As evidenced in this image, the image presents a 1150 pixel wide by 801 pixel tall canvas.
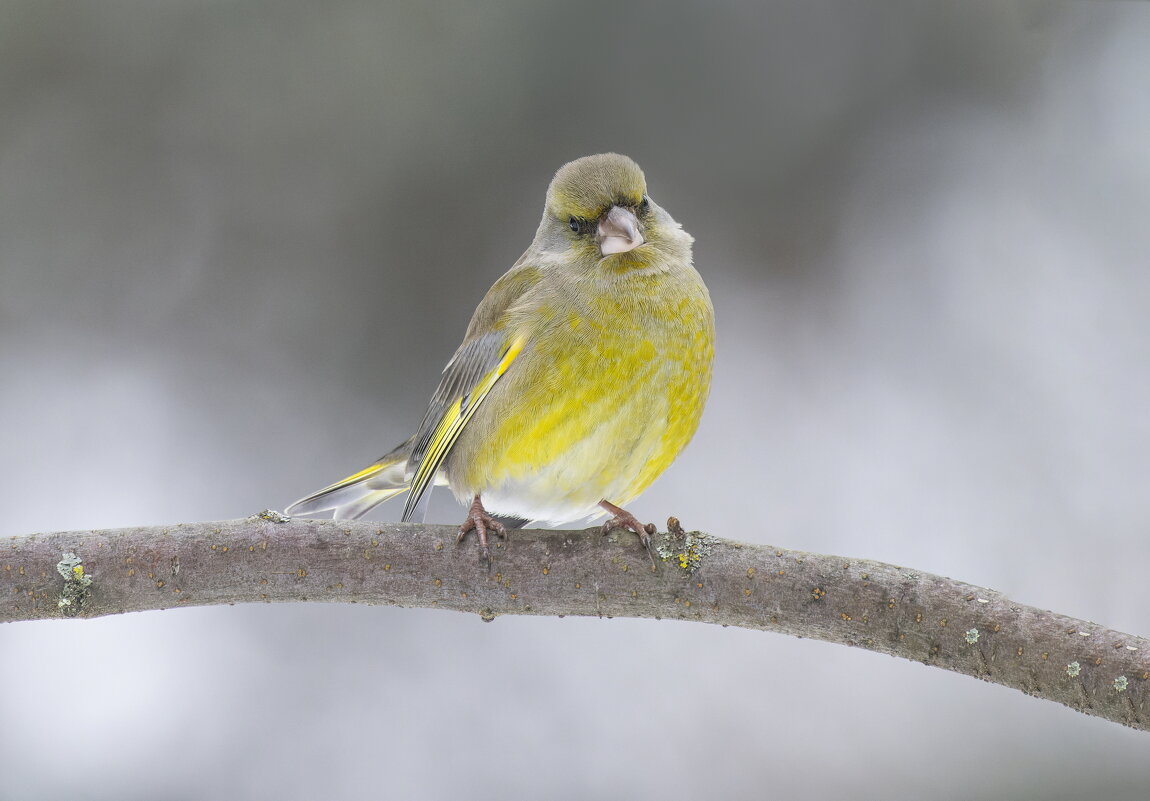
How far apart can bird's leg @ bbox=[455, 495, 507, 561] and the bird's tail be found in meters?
0.67

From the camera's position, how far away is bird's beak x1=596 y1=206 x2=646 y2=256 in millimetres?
2461

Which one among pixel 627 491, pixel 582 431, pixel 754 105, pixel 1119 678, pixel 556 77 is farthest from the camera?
pixel 754 105

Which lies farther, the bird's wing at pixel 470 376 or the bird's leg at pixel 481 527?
the bird's wing at pixel 470 376

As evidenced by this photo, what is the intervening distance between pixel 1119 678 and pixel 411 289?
2754 mm

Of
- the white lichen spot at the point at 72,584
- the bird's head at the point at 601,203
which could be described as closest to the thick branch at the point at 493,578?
the white lichen spot at the point at 72,584

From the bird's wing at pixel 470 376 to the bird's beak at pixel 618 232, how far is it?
251mm

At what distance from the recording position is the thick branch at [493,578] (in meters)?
2.02

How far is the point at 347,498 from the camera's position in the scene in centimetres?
301

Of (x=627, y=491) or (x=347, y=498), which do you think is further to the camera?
(x=347, y=498)

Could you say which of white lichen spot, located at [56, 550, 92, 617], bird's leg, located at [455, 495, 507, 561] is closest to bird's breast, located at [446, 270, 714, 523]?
bird's leg, located at [455, 495, 507, 561]

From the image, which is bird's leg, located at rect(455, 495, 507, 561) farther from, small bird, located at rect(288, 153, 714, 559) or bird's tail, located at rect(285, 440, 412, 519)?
bird's tail, located at rect(285, 440, 412, 519)

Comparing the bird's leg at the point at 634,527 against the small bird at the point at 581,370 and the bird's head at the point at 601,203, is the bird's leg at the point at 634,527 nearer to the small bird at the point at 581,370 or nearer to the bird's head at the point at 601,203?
the small bird at the point at 581,370

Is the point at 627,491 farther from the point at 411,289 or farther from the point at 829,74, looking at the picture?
the point at 829,74

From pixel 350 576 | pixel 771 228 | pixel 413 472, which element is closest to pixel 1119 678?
pixel 350 576
